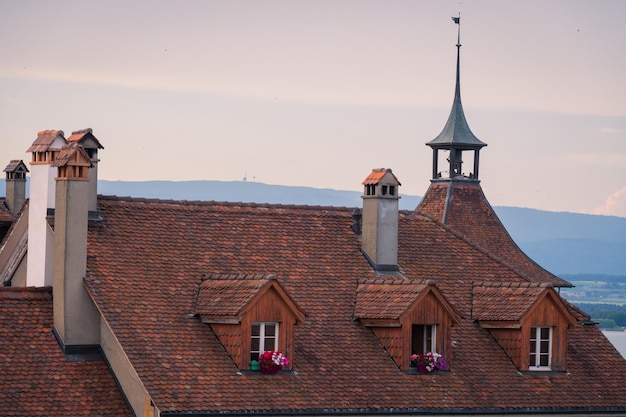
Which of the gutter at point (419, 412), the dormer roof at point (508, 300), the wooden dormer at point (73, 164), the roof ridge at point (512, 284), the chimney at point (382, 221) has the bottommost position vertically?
the gutter at point (419, 412)

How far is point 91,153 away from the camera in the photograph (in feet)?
127

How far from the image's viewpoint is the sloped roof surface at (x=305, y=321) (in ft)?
116

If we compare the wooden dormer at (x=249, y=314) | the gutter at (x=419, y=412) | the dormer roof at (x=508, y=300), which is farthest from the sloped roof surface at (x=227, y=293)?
the dormer roof at (x=508, y=300)

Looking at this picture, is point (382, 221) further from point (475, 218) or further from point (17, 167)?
point (475, 218)

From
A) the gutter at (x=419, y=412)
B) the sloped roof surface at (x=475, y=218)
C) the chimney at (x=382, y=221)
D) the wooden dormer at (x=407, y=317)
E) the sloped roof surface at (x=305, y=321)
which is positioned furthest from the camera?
the sloped roof surface at (x=475, y=218)

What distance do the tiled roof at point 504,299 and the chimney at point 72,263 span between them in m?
9.64

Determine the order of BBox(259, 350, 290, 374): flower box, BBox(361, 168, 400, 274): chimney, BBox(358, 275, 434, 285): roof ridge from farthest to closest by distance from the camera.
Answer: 1. BBox(361, 168, 400, 274): chimney
2. BBox(358, 275, 434, 285): roof ridge
3. BBox(259, 350, 290, 374): flower box

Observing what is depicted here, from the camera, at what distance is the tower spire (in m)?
75.6

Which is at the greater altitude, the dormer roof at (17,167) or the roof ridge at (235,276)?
the dormer roof at (17,167)

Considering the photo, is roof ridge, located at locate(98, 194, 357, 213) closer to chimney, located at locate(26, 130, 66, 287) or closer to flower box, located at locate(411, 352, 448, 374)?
chimney, located at locate(26, 130, 66, 287)

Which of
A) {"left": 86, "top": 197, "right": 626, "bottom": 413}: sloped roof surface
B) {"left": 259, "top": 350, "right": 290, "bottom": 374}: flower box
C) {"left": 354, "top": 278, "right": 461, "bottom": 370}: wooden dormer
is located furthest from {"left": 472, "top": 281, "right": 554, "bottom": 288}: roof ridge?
{"left": 259, "top": 350, "right": 290, "bottom": 374}: flower box

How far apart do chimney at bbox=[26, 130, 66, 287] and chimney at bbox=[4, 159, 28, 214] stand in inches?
814

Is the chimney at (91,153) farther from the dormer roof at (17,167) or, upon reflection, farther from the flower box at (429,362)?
the dormer roof at (17,167)

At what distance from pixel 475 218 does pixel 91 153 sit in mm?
35433
